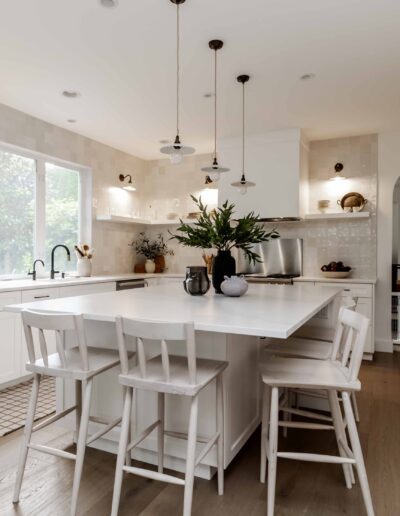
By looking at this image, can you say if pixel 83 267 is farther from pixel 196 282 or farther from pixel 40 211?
pixel 196 282

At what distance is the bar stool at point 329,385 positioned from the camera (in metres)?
1.70

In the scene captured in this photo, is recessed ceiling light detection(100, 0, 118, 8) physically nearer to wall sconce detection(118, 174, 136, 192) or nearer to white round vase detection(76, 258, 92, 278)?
white round vase detection(76, 258, 92, 278)

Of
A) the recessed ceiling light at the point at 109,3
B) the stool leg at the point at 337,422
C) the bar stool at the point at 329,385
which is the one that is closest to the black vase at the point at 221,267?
the bar stool at the point at 329,385

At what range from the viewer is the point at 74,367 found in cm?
182

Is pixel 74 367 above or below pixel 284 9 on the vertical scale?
below

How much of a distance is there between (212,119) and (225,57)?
4.60ft

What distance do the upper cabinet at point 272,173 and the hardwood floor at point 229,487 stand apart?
2.98 m

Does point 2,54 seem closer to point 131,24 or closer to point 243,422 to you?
point 131,24

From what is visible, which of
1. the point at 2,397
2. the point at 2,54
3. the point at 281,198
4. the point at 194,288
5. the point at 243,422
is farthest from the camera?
the point at 281,198

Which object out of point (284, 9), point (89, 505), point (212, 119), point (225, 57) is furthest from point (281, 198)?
point (89, 505)

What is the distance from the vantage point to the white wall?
4.83 meters

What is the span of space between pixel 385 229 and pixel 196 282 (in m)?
3.25

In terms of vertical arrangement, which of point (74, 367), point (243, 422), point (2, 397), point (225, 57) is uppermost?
point (225, 57)

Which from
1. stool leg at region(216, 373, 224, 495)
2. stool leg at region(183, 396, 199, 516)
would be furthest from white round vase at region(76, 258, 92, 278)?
stool leg at region(183, 396, 199, 516)
